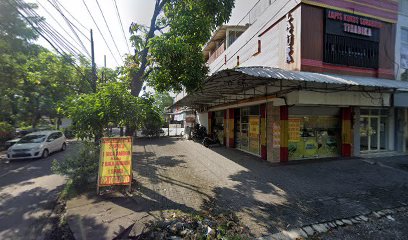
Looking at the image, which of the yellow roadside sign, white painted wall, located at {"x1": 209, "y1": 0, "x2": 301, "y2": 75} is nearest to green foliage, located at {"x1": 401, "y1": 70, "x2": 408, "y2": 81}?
white painted wall, located at {"x1": 209, "y1": 0, "x2": 301, "y2": 75}

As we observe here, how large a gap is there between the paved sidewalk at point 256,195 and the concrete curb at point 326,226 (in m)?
0.11

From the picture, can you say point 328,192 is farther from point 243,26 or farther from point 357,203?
point 243,26

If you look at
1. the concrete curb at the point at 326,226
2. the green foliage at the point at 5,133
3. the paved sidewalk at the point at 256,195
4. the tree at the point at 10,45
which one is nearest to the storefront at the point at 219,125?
the paved sidewalk at the point at 256,195

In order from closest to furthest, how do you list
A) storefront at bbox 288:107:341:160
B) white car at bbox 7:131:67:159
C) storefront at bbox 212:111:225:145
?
1. storefront at bbox 288:107:341:160
2. white car at bbox 7:131:67:159
3. storefront at bbox 212:111:225:145

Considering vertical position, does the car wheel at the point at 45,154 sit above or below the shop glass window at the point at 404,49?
below

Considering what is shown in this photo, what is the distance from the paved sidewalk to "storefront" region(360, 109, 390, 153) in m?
2.63

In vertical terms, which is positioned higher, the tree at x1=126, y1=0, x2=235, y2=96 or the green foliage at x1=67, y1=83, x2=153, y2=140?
the tree at x1=126, y1=0, x2=235, y2=96

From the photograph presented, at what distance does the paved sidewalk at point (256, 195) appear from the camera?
4.06m

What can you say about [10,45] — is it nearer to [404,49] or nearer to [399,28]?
[399,28]

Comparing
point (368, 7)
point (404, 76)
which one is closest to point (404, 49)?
point (404, 76)

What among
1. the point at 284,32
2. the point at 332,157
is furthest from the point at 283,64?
the point at 332,157

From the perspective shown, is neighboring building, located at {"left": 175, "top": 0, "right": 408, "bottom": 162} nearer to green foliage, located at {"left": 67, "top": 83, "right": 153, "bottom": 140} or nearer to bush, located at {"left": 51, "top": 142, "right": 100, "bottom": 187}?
green foliage, located at {"left": 67, "top": 83, "right": 153, "bottom": 140}

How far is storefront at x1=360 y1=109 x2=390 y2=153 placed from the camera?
34.1ft

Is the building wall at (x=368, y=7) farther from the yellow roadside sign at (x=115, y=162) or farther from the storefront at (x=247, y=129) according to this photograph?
the yellow roadside sign at (x=115, y=162)
